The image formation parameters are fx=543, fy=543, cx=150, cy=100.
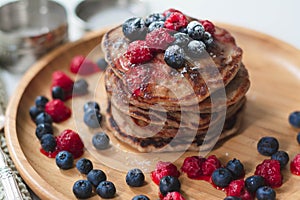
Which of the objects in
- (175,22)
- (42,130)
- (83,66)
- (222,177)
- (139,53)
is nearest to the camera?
(222,177)

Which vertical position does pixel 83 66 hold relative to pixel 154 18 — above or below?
below

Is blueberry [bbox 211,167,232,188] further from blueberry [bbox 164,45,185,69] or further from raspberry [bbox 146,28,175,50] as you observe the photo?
raspberry [bbox 146,28,175,50]

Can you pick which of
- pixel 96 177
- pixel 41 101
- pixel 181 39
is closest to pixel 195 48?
pixel 181 39

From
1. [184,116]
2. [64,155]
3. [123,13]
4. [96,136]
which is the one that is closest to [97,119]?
[96,136]

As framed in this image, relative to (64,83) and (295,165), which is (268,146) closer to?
(295,165)

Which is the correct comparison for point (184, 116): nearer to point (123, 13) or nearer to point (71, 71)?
point (71, 71)

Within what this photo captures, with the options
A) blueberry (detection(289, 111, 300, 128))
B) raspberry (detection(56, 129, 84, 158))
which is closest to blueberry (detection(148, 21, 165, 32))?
raspberry (detection(56, 129, 84, 158))
